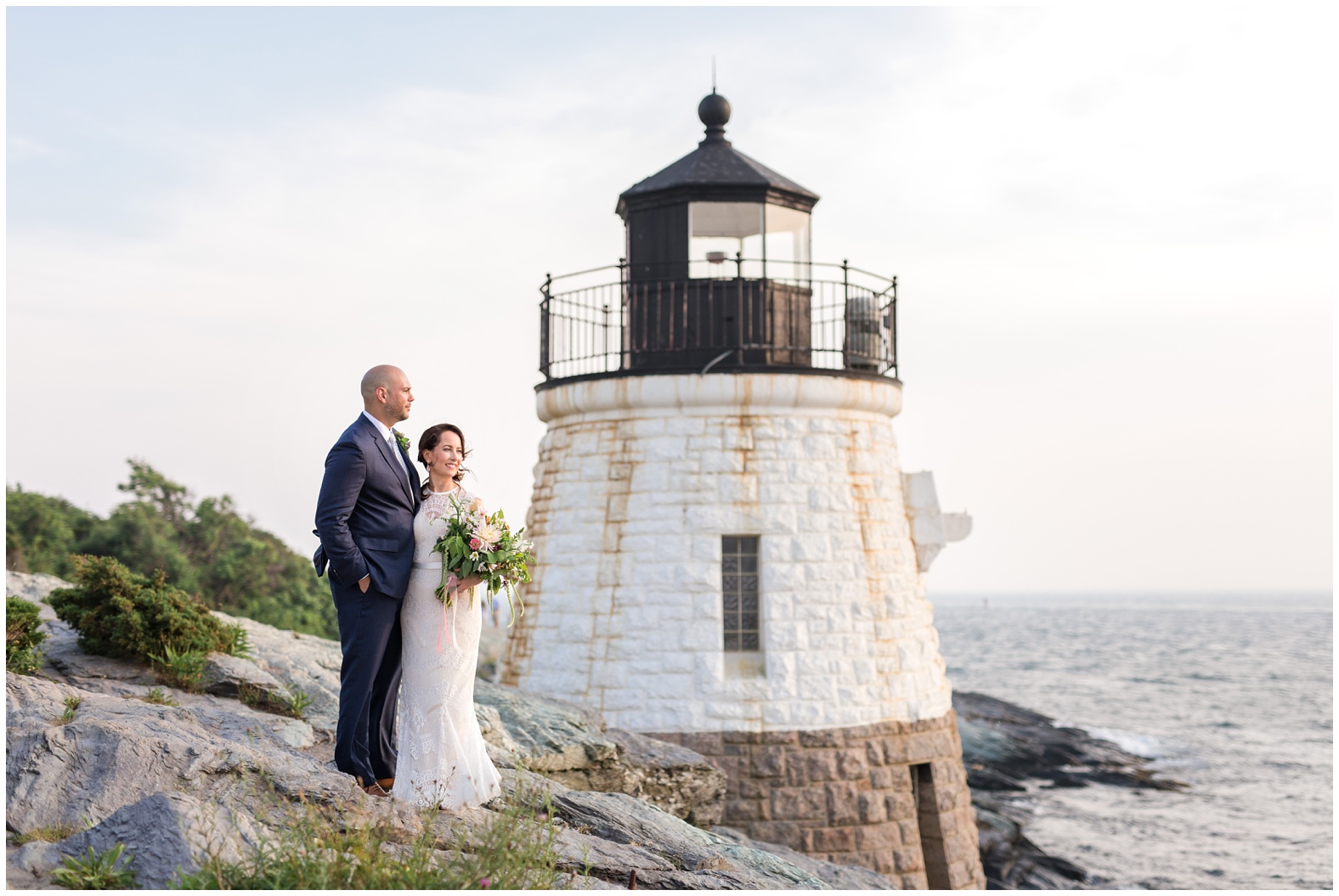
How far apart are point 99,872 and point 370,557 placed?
2015 millimetres

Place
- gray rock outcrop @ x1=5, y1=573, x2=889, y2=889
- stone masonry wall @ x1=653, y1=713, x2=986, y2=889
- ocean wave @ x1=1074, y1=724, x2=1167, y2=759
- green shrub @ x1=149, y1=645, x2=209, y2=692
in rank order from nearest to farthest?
1. gray rock outcrop @ x1=5, y1=573, x2=889, y2=889
2. green shrub @ x1=149, y1=645, x2=209, y2=692
3. stone masonry wall @ x1=653, y1=713, x2=986, y2=889
4. ocean wave @ x1=1074, y1=724, x2=1167, y2=759

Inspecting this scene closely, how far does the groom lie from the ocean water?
59.8 feet

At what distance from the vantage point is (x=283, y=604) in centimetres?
2084

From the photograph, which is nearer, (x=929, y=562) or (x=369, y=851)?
(x=369, y=851)

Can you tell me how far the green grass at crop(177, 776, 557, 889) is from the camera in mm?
4723

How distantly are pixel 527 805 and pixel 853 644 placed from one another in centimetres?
664

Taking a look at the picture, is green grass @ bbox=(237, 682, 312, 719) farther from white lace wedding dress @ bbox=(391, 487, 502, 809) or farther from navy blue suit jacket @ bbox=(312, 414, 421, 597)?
navy blue suit jacket @ bbox=(312, 414, 421, 597)

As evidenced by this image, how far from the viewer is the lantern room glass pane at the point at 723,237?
44.9ft

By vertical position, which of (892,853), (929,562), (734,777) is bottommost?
(892,853)

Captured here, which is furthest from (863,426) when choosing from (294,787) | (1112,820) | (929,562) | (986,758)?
(986,758)

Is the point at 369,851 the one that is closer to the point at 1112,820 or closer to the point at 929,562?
the point at 929,562

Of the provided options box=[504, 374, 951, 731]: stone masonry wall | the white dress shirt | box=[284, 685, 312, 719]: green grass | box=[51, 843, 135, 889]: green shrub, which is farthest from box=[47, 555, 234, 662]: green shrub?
box=[504, 374, 951, 731]: stone masonry wall

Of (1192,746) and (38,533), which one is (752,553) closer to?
(38,533)

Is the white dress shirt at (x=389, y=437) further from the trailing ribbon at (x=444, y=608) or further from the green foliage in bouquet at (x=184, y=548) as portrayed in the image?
the green foliage in bouquet at (x=184, y=548)
